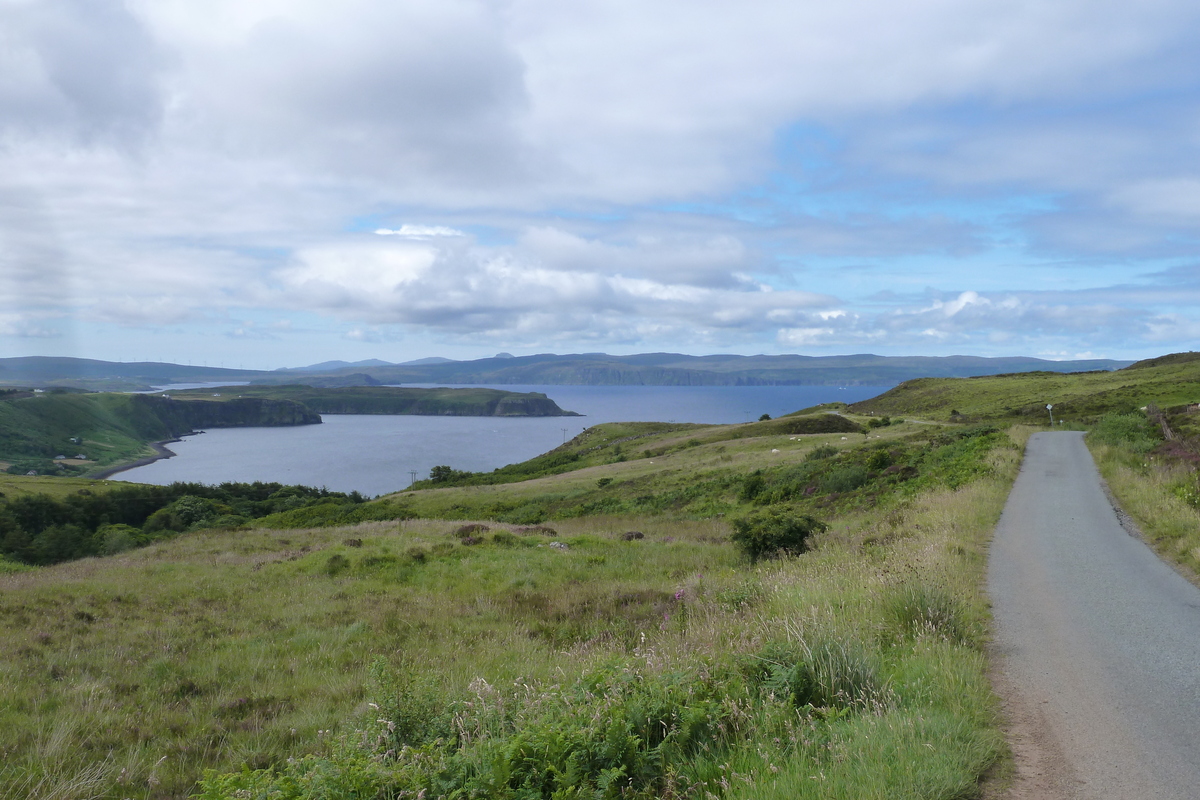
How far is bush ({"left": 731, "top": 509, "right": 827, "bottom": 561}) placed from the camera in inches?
612

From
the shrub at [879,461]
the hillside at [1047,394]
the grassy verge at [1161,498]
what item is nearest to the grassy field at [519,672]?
the grassy verge at [1161,498]

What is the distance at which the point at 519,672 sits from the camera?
7660 mm

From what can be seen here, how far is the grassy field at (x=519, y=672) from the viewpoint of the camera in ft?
13.9

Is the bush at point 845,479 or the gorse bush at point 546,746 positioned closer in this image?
the gorse bush at point 546,746

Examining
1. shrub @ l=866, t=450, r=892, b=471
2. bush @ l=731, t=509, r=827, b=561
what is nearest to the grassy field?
bush @ l=731, t=509, r=827, b=561

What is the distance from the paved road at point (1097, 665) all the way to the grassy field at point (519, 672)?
0.39 meters

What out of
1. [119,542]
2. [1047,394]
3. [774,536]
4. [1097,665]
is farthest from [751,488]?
[1047,394]

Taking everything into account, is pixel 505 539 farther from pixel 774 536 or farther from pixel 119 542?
pixel 119 542

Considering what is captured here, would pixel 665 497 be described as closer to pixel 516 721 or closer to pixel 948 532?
pixel 948 532

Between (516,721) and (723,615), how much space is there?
13.6 feet

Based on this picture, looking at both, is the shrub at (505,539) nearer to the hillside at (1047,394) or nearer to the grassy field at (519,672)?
the grassy field at (519,672)

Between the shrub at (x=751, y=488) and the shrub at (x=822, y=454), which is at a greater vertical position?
the shrub at (x=822, y=454)

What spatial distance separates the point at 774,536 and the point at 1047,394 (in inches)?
3315

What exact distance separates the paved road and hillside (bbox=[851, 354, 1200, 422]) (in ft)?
167
